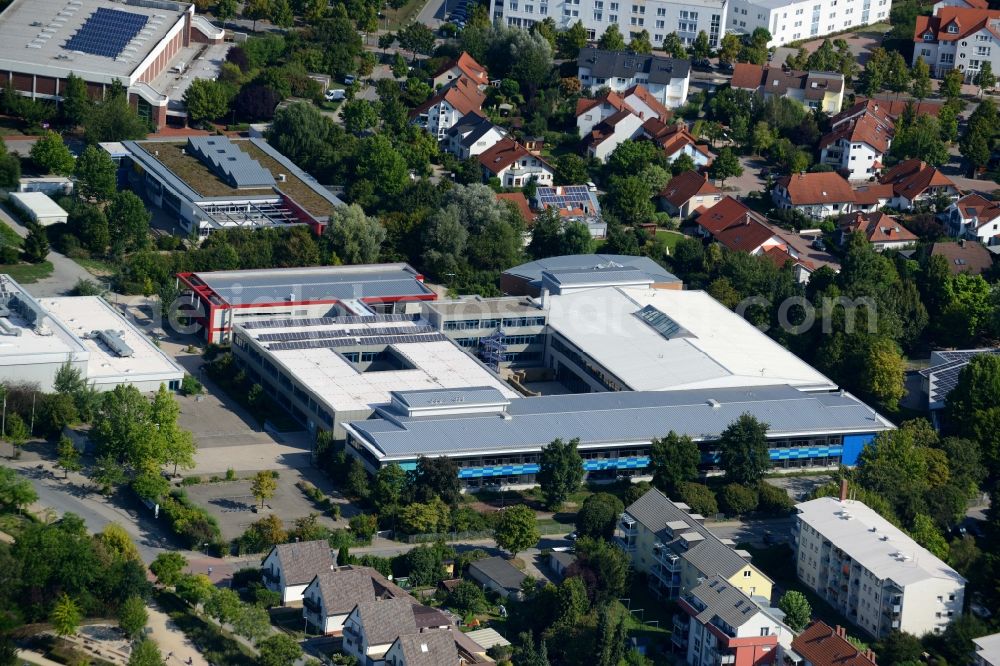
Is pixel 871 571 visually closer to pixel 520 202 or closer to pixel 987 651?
pixel 987 651

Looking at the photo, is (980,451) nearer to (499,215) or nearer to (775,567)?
(775,567)

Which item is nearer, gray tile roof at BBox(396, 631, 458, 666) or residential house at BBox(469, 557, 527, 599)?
gray tile roof at BBox(396, 631, 458, 666)

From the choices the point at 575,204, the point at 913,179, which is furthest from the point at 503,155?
the point at 913,179

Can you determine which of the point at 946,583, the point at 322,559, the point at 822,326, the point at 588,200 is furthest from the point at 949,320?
the point at 322,559

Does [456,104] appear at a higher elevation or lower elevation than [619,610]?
higher

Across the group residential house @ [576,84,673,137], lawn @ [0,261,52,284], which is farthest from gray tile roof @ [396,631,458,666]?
residential house @ [576,84,673,137]

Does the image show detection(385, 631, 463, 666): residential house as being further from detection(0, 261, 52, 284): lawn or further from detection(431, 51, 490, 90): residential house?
detection(431, 51, 490, 90): residential house
